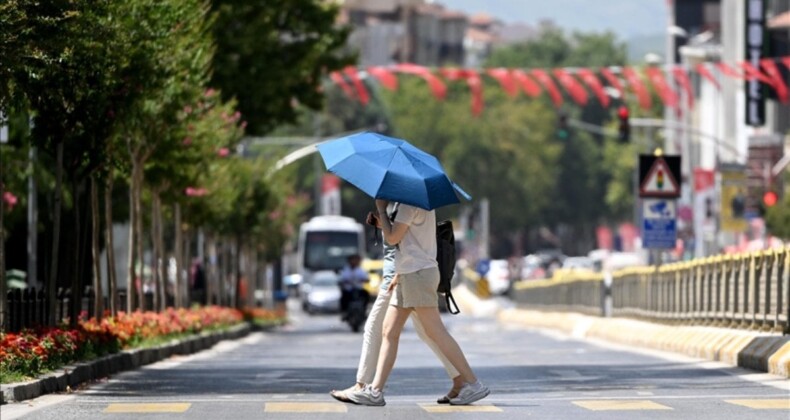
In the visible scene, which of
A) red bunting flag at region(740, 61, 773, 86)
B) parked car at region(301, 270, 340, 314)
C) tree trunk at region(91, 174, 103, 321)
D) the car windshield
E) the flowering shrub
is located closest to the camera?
the flowering shrub

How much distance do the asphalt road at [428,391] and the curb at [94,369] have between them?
173 mm

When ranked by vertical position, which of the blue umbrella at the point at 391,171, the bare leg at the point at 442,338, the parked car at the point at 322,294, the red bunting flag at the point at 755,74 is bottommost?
the parked car at the point at 322,294

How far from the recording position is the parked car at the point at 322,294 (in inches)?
3661

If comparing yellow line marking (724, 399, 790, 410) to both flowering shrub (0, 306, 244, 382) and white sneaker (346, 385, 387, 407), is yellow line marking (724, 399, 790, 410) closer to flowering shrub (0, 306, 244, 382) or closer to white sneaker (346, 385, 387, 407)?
white sneaker (346, 385, 387, 407)

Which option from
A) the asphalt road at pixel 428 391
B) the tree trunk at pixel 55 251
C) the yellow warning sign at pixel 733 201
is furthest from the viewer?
the yellow warning sign at pixel 733 201

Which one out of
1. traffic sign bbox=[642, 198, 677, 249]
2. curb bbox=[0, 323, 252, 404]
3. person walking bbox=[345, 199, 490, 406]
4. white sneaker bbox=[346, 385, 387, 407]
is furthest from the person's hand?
traffic sign bbox=[642, 198, 677, 249]

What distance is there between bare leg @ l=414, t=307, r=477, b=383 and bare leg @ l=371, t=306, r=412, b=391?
0.14m

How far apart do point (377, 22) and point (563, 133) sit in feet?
417

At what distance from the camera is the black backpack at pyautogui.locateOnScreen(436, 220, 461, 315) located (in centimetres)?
1808

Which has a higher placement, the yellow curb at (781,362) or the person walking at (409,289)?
the person walking at (409,289)

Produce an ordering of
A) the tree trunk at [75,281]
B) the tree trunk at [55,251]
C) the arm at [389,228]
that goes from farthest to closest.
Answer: the tree trunk at [75,281] < the tree trunk at [55,251] < the arm at [389,228]

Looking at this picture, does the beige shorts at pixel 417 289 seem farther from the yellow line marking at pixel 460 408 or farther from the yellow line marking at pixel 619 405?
the yellow line marking at pixel 619 405

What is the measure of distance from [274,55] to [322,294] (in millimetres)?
50643

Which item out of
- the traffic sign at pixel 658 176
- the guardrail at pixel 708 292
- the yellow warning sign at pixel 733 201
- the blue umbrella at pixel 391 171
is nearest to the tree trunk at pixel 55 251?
the blue umbrella at pixel 391 171
